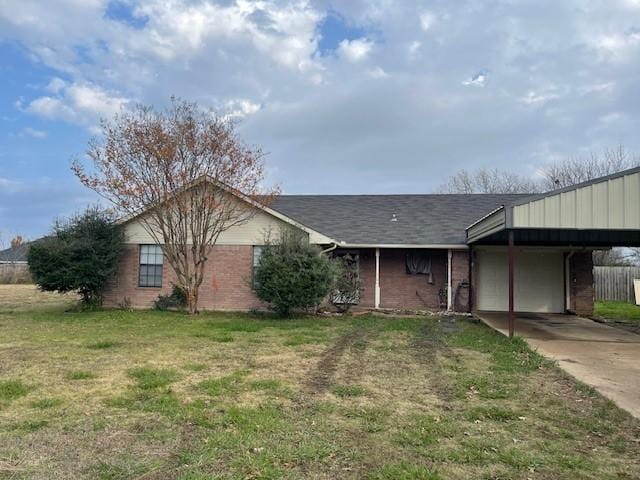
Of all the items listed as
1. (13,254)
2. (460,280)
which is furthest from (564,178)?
(13,254)

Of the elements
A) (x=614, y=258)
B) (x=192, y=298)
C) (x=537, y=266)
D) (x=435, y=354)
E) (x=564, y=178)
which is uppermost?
(x=564, y=178)

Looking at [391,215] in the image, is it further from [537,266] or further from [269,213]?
[537,266]

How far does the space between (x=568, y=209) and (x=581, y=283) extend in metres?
8.03

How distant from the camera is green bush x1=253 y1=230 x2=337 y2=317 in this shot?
44.0 feet

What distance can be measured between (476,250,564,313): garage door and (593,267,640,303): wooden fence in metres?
6.78

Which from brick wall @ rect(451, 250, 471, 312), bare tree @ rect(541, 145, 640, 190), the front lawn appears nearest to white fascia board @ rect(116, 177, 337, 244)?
brick wall @ rect(451, 250, 471, 312)

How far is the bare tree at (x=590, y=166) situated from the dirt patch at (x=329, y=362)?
21.3 m

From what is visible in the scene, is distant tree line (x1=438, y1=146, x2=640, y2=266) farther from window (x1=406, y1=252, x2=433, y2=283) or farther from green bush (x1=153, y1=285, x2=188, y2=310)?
green bush (x1=153, y1=285, x2=188, y2=310)

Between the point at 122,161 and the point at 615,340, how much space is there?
12903 mm

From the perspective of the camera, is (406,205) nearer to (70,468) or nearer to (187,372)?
(187,372)

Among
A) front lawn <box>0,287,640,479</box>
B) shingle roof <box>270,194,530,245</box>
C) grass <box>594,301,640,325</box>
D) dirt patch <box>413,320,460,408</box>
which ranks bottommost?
front lawn <box>0,287,640,479</box>

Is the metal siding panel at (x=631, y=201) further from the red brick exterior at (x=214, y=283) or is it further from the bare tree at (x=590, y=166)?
the bare tree at (x=590, y=166)

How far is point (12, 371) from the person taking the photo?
23.2 ft

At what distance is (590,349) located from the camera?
9305mm
